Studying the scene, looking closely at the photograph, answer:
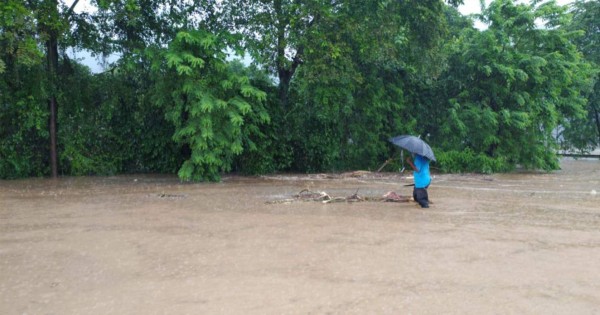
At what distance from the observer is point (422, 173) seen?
10.8 metres

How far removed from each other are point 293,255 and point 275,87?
12.4m

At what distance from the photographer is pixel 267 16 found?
16297 mm

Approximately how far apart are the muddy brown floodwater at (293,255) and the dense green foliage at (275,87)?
389 centimetres

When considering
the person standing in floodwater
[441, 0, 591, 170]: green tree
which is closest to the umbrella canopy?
the person standing in floodwater

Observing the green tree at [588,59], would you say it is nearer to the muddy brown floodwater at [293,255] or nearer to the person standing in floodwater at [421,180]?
the muddy brown floodwater at [293,255]

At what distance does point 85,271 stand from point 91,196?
649 cm

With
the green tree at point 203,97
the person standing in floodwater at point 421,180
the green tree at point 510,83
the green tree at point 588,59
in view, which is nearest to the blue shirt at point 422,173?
the person standing in floodwater at point 421,180

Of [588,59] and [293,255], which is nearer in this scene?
[293,255]

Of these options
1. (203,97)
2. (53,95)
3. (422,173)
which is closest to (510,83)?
(422,173)

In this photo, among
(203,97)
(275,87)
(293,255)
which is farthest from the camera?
(275,87)

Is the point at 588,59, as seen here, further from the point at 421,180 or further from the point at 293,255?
the point at 293,255

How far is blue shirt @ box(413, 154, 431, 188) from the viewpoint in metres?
10.7

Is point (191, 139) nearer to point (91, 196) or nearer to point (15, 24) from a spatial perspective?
point (91, 196)

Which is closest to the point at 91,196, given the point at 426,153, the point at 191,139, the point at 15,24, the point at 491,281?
the point at 191,139
